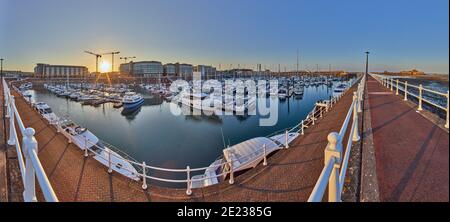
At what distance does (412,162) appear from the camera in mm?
2967

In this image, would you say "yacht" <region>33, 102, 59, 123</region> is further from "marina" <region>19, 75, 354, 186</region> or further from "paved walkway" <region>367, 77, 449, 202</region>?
"paved walkway" <region>367, 77, 449, 202</region>

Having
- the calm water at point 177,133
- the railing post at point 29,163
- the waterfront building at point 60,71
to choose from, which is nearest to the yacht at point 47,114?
the calm water at point 177,133

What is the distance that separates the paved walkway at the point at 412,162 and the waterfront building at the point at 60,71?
67.8m

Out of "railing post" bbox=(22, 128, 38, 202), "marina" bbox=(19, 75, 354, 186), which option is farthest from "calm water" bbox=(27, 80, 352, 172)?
"railing post" bbox=(22, 128, 38, 202)

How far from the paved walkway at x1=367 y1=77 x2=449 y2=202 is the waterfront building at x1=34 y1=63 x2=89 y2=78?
67.8 metres

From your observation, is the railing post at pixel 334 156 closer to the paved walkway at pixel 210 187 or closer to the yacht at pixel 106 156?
the paved walkway at pixel 210 187

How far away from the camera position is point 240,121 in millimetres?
24766

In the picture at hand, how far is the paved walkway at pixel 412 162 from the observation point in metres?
2.20

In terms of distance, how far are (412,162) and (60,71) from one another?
3136 inches

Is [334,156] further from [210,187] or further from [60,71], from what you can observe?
[60,71]

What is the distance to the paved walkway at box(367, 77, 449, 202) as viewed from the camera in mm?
2201

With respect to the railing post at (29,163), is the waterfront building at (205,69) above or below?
above
